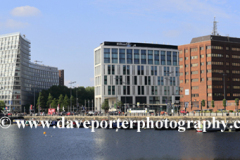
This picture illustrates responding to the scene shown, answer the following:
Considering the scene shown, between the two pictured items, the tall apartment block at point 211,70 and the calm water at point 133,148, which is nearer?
the calm water at point 133,148

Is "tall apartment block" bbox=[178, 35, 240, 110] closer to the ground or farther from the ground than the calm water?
farther from the ground

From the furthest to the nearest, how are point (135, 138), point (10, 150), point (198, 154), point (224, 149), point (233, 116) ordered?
point (233, 116)
point (135, 138)
point (10, 150)
point (224, 149)
point (198, 154)

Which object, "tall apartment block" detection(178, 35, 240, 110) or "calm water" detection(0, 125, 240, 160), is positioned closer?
"calm water" detection(0, 125, 240, 160)

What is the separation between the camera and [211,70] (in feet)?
618

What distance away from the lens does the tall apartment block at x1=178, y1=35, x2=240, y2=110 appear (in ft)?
620

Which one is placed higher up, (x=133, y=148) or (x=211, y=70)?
(x=211, y=70)

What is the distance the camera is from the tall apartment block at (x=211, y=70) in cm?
18912

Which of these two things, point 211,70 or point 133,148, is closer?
point 133,148

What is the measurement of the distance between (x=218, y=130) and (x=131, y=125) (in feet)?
113

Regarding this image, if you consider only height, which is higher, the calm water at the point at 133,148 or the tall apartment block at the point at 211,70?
the tall apartment block at the point at 211,70

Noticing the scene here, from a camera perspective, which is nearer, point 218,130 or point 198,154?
point 198,154

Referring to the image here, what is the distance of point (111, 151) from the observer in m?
83.0

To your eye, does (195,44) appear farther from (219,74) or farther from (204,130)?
(204,130)

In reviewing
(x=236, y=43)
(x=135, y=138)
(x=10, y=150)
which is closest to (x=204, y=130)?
(x=135, y=138)
